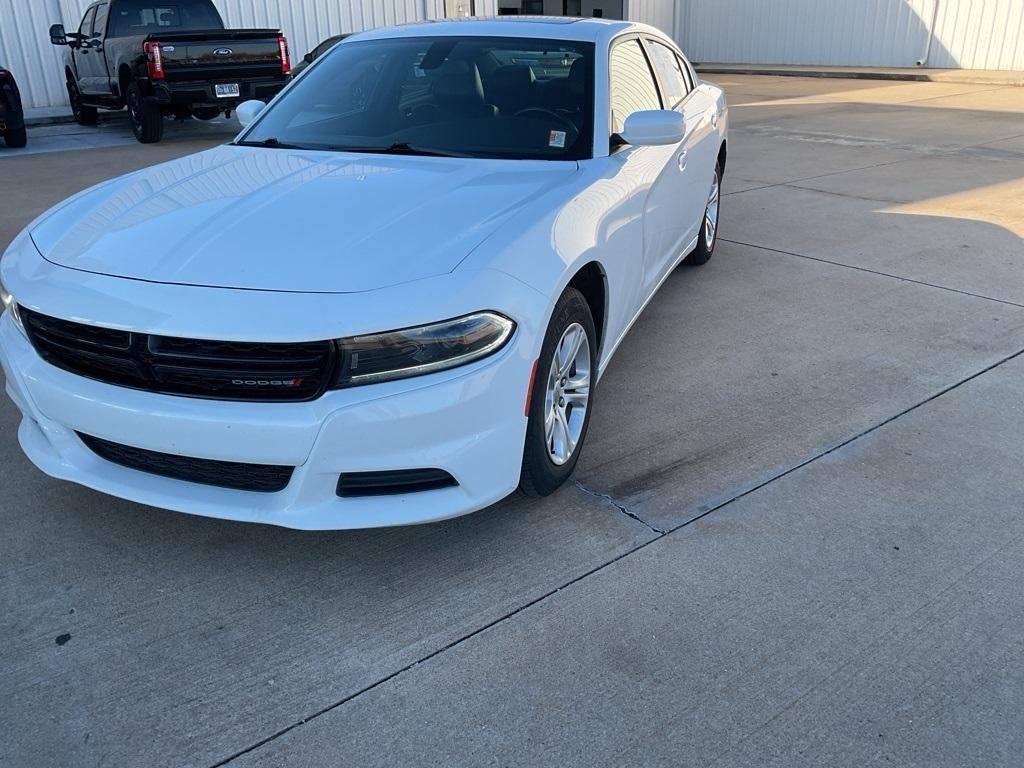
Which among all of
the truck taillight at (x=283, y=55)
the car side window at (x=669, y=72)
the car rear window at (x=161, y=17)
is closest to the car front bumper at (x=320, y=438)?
the car side window at (x=669, y=72)

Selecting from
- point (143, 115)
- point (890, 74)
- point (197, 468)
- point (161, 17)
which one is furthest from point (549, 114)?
point (890, 74)

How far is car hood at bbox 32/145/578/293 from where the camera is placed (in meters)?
2.73

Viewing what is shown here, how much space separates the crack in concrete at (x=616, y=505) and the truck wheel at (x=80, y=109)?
13.7 m

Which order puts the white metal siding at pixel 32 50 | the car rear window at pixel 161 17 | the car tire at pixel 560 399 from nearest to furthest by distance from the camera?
1. the car tire at pixel 560 399
2. the car rear window at pixel 161 17
3. the white metal siding at pixel 32 50

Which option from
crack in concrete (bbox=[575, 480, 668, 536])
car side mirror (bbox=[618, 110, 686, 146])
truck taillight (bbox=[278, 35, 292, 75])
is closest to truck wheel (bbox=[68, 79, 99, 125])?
truck taillight (bbox=[278, 35, 292, 75])

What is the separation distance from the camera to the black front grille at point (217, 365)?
2545 millimetres

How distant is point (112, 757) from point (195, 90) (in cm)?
1097

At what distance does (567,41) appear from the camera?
166 inches

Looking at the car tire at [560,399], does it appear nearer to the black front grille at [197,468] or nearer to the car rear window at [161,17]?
the black front grille at [197,468]

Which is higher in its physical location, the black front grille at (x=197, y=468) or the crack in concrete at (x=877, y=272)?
the black front grille at (x=197, y=468)

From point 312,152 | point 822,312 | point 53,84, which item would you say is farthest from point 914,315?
point 53,84

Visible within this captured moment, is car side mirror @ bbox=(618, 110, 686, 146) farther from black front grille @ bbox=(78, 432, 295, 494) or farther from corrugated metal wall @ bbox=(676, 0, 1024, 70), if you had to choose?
corrugated metal wall @ bbox=(676, 0, 1024, 70)

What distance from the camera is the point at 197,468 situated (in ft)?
9.01

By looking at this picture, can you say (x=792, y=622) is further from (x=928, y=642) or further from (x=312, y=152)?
(x=312, y=152)
